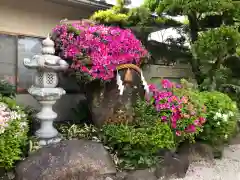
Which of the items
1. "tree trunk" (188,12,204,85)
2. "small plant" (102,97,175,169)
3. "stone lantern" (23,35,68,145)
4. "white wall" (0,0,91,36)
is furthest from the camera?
"tree trunk" (188,12,204,85)

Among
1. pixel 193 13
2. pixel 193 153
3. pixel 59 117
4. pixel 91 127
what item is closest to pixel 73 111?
pixel 59 117

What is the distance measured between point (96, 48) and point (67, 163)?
204 centimetres

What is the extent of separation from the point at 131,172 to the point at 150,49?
4.74 m

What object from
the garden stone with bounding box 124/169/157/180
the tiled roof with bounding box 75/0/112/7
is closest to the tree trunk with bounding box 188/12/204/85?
the tiled roof with bounding box 75/0/112/7

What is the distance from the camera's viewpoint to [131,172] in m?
4.47

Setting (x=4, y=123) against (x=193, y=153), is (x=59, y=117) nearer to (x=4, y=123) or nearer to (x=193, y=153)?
(x=4, y=123)

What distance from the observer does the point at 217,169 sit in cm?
557

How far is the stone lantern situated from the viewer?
4496 mm

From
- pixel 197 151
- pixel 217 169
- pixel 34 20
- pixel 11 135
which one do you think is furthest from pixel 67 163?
pixel 34 20

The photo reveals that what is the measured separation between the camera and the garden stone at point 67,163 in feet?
12.6

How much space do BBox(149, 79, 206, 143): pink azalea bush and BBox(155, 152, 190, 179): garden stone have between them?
17.9 inches

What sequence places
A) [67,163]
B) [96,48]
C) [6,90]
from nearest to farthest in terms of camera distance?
1. [67,163]
2. [96,48]
3. [6,90]

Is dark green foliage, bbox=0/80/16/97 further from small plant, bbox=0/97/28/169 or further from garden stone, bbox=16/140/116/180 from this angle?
garden stone, bbox=16/140/116/180

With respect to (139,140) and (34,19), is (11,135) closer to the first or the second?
(139,140)
